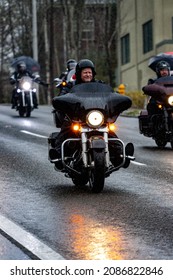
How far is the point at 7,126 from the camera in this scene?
86.9 ft

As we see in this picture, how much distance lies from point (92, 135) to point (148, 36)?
4160cm

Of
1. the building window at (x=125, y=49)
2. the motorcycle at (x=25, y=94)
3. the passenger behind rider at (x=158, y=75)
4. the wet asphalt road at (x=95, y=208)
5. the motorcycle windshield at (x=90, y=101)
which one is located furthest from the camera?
the building window at (x=125, y=49)

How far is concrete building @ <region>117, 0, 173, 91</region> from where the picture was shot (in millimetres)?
50688

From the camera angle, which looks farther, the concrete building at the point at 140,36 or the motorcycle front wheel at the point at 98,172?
the concrete building at the point at 140,36

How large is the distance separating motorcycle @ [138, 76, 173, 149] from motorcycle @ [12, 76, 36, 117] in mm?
11716

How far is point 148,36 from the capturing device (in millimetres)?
53500

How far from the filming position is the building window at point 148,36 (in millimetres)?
52656

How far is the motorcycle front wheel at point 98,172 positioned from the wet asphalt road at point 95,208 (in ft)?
0.41

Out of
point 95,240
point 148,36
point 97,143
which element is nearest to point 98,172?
point 97,143

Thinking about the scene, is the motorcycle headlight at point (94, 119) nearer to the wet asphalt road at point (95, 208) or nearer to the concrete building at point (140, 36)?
the wet asphalt road at point (95, 208)

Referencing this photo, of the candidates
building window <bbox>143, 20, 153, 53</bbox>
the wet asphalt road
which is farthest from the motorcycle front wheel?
building window <bbox>143, 20, 153, 53</bbox>

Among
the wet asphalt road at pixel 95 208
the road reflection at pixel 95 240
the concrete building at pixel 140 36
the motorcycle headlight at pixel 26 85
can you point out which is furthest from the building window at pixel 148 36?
the road reflection at pixel 95 240

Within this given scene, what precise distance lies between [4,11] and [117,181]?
6383 centimetres

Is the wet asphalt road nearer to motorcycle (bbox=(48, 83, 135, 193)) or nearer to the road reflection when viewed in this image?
the road reflection
